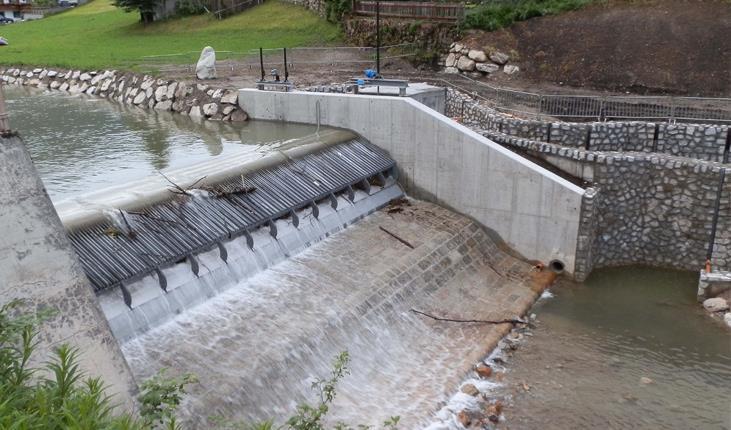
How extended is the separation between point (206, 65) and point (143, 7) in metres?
19.7

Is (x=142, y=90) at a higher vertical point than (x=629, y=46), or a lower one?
lower

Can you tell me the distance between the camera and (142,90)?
25938 millimetres

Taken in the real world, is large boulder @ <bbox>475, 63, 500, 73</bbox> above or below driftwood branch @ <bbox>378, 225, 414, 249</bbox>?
above

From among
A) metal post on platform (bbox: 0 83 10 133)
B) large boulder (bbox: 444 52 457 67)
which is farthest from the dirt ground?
metal post on platform (bbox: 0 83 10 133)

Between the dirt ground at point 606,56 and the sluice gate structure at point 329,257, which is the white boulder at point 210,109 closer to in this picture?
the dirt ground at point 606,56

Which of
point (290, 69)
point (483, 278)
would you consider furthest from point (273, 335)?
point (290, 69)

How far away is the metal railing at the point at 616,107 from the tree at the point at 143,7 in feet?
91.7

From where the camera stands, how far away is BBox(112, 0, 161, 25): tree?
41.0 meters

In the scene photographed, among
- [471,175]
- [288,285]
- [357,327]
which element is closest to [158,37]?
[471,175]

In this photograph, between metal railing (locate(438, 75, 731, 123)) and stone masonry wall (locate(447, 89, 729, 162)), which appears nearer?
stone masonry wall (locate(447, 89, 729, 162))

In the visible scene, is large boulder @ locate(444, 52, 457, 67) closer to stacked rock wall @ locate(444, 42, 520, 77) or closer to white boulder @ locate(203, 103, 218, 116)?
stacked rock wall @ locate(444, 42, 520, 77)

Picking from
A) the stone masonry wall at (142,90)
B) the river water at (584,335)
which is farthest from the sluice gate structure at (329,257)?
the stone masonry wall at (142,90)

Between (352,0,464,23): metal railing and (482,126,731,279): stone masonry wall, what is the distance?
42.8 ft

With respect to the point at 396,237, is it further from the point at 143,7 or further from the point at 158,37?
the point at 143,7
